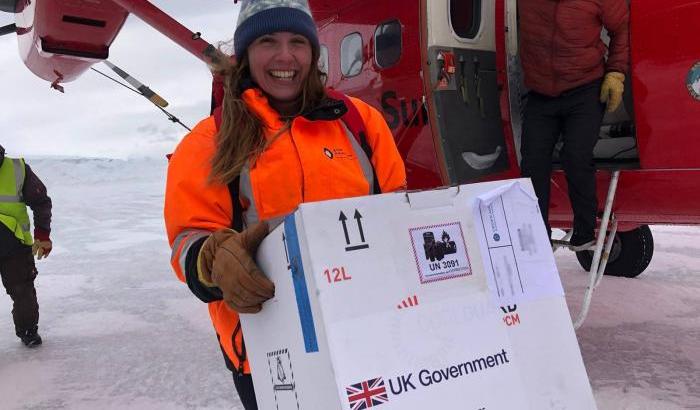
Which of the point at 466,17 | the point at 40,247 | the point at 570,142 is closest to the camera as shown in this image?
the point at 570,142

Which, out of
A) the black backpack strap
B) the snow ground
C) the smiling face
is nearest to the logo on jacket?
the snow ground

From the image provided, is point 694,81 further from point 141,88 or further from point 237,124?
point 141,88

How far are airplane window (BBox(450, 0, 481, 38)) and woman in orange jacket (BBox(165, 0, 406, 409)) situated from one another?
2.56 metres

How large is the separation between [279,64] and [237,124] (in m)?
0.22

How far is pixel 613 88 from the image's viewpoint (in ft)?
9.93

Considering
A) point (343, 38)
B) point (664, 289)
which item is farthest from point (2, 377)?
point (664, 289)

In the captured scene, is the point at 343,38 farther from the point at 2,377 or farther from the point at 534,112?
the point at 2,377

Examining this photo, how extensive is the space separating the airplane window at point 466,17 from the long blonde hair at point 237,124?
263 cm

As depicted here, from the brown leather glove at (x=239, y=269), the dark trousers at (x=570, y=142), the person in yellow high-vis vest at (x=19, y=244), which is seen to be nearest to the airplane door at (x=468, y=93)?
the dark trousers at (x=570, y=142)

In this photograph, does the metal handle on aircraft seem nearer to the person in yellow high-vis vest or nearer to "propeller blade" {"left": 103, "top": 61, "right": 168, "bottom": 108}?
"propeller blade" {"left": 103, "top": 61, "right": 168, "bottom": 108}

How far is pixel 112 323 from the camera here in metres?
5.27

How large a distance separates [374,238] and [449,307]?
22 centimetres

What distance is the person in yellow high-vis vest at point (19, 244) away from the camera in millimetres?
4762

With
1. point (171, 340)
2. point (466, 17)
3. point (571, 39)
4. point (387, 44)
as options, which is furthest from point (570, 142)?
point (171, 340)
